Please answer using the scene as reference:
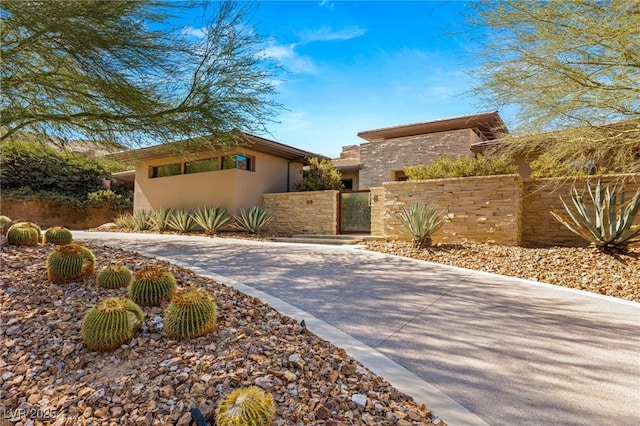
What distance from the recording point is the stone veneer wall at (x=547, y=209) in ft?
27.0

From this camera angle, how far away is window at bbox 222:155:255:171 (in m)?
13.9

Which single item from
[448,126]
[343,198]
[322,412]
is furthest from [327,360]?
[448,126]

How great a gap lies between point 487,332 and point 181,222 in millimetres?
12805

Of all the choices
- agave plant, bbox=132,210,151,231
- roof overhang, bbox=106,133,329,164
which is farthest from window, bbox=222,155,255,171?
agave plant, bbox=132,210,151,231

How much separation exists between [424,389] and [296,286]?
9.50ft

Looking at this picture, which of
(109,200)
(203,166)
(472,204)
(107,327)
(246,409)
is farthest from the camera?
(109,200)

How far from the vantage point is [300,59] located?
8.80 metres

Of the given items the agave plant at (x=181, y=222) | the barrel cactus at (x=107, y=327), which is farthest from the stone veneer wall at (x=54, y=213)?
the barrel cactus at (x=107, y=327)

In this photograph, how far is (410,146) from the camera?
15.2m

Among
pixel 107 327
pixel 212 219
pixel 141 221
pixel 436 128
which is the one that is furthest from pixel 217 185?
pixel 107 327

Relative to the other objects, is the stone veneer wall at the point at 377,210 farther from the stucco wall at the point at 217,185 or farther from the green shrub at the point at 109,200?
the green shrub at the point at 109,200

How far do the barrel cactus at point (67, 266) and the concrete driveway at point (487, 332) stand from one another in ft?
5.84

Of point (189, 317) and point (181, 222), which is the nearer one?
point (189, 317)

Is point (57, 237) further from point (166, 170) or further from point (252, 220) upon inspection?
point (166, 170)
